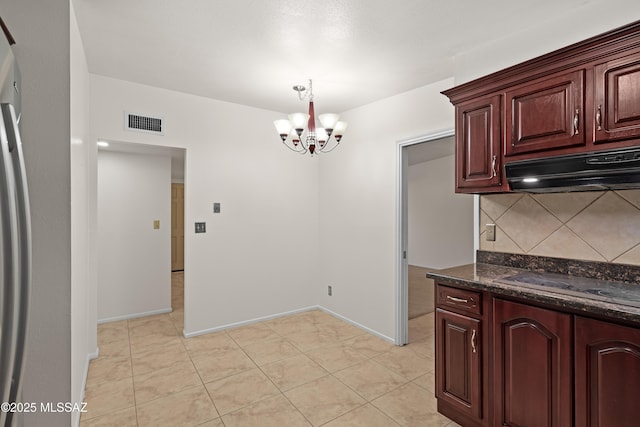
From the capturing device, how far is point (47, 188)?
1.68m

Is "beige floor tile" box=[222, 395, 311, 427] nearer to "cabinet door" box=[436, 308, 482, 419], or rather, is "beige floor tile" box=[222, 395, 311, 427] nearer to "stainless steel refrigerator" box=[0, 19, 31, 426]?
"cabinet door" box=[436, 308, 482, 419]

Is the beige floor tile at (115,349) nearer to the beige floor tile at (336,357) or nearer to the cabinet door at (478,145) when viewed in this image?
the beige floor tile at (336,357)

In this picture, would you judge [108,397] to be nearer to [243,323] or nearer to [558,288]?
[243,323]

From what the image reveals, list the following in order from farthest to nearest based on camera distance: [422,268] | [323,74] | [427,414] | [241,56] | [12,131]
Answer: [422,268] < [323,74] < [241,56] < [427,414] < [12,131]

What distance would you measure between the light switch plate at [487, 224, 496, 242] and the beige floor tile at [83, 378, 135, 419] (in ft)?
9.46

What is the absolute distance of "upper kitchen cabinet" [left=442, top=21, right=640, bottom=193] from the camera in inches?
66.7

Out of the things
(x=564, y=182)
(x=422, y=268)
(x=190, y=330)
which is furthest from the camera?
(x=422, y=268)

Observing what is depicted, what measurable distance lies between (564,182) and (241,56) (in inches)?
94.0

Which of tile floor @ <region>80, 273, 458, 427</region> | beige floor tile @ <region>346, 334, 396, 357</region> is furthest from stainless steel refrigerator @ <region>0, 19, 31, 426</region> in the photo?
beige floor tile @ <region>346, 334, 396, 357</region>

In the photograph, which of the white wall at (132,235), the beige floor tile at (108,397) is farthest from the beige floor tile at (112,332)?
the beige floor tile at (108,397)

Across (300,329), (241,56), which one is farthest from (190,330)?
(241,56)

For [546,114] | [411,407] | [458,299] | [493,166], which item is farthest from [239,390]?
[546,114]

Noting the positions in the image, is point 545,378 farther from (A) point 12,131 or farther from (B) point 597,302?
(A) point 12,131

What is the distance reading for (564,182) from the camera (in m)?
1.83
